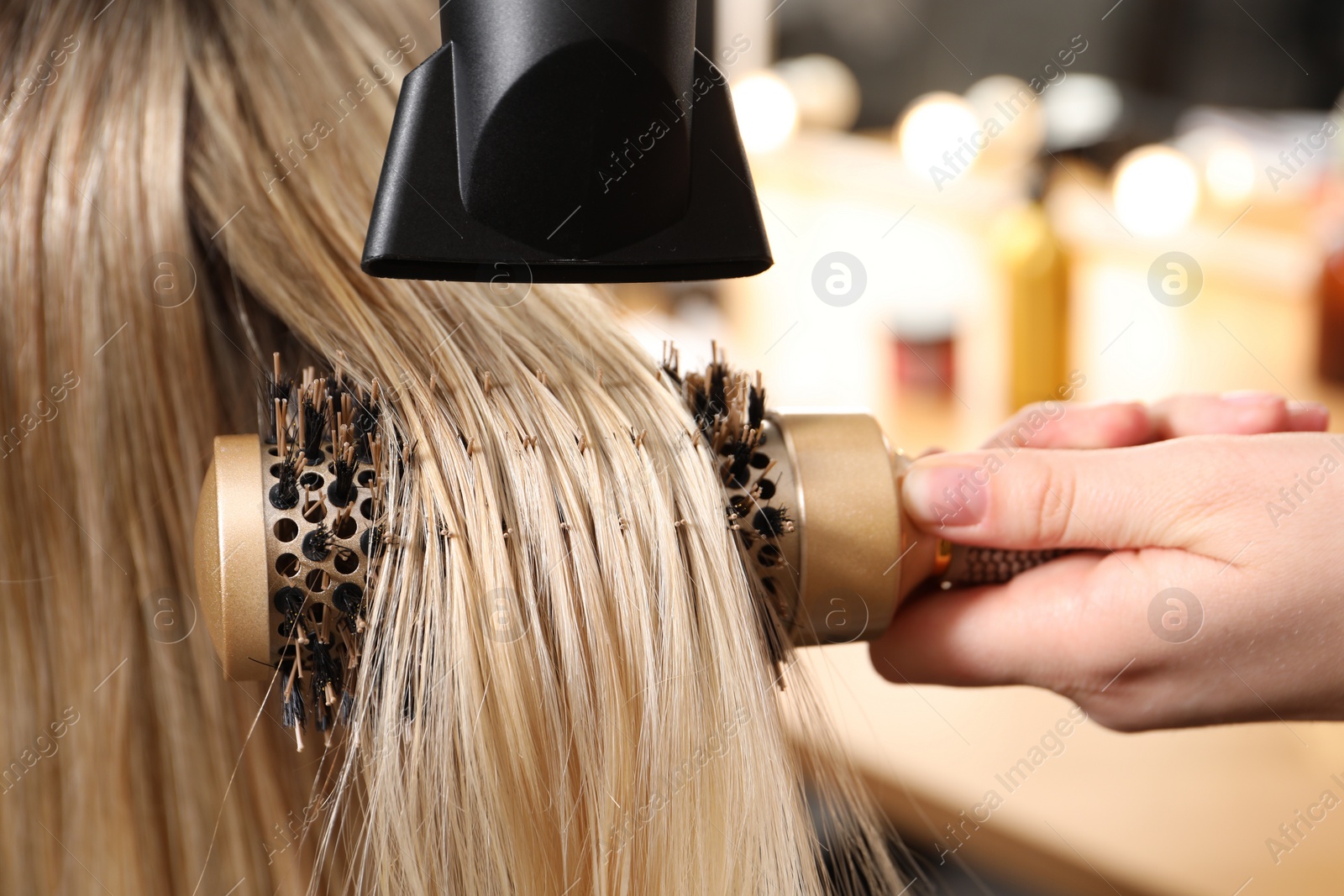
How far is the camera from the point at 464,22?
275 millimetres

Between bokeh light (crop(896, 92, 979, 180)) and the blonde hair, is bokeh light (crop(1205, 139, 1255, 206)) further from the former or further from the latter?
the blonde hair

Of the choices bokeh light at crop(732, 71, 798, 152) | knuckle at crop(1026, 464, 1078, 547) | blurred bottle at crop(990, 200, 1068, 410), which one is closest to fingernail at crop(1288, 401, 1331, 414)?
knuckle at crop(1026, 464, 1078, 547)

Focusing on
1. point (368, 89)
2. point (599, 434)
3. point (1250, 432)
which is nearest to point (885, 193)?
point (1250, 432)

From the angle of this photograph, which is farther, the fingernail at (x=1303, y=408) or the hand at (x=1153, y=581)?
the fingernail at (x=1303, y=408)

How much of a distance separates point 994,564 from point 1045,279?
1124 millimetres

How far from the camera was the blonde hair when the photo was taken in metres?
0.31

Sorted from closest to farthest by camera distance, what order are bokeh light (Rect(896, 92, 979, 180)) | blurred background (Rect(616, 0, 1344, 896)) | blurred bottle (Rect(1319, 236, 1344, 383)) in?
blurred background (Rect(616, 0, 1344, 896))
blurred bottle (Rect(1319, 236, 1344, 383))
bokeh light (Rect(896, 92, 979, 180))

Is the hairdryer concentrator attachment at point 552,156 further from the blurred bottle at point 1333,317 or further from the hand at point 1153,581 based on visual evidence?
the blurred bottle at point 1333,317

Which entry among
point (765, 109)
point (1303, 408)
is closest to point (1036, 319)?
point (765, 109)

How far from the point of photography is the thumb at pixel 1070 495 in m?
0.38

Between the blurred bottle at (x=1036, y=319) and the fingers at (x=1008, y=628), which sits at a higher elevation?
the blurred bottle at (x=1036, y=319)

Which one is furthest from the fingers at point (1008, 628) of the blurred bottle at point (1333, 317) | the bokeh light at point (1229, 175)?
the bokeh light at point (1229, 175)

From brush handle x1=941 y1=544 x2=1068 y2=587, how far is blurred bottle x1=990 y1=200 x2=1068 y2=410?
1061mm

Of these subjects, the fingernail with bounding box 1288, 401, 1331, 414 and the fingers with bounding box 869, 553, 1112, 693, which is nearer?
the fingers with bounding box 869, 553, 1112, 693
